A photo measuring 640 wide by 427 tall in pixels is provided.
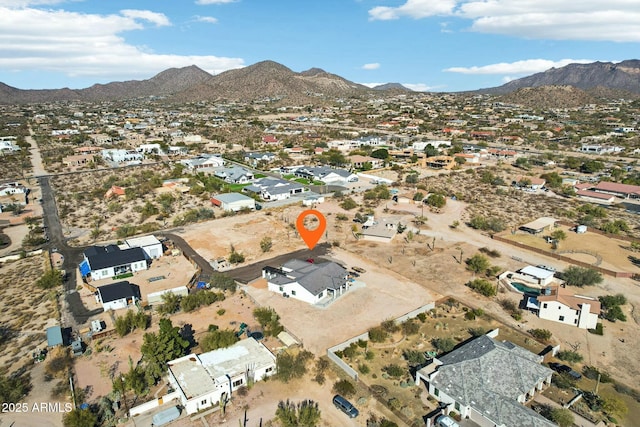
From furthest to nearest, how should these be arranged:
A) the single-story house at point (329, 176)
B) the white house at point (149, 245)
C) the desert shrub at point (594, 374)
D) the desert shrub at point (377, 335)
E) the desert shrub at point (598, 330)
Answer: the single-story house at point (329, 176) → the white house at point (149, 245) → the desert shrub at point (598, 330) → the desert shrub at point (377, 335) → the desert shrub at point (594, 374)

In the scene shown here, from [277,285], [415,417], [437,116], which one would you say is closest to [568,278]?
[415,417]

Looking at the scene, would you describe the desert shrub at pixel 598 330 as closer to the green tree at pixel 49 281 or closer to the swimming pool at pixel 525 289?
the swimming pool at pixel 525 289

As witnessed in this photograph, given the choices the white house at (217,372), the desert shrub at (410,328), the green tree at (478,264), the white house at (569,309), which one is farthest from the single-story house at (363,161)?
the white house at (217,372)

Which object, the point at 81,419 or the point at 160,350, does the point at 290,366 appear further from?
the point at 81,419

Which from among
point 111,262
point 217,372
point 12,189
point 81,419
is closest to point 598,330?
point 217,372

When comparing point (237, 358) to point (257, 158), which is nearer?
point (237, 358)

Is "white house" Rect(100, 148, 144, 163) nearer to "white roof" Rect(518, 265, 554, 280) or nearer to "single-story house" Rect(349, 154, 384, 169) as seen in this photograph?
"single-story house" Rect(349, 154, 384, 169)
